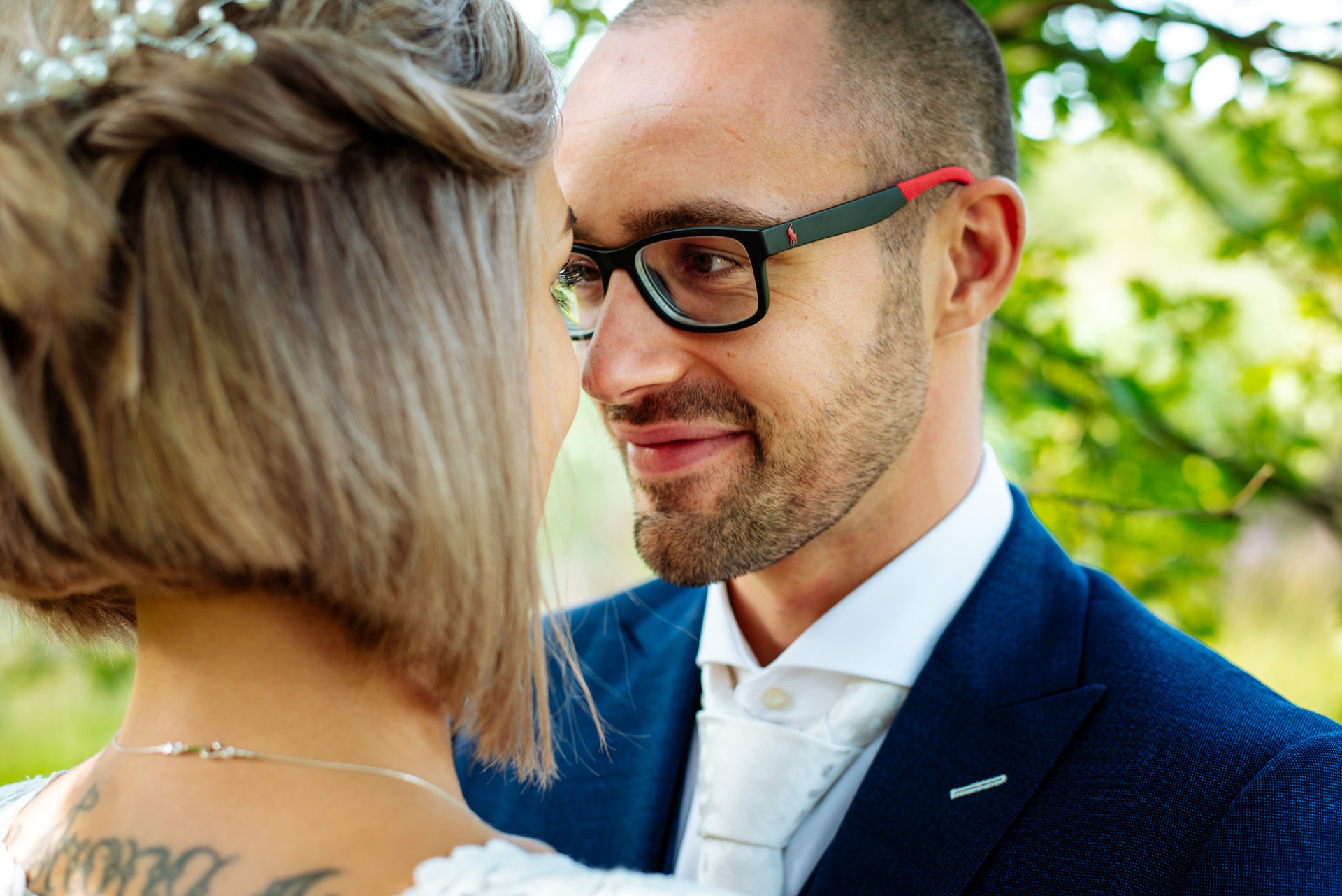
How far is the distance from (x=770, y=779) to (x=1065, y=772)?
1.88 feet

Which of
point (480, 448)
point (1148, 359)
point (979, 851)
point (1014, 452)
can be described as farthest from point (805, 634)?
point (1148, 359)

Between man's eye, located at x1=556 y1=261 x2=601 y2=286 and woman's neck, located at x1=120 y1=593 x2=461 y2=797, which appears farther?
man's eye, located at x1=556 y1=261 x2=601 y2=286

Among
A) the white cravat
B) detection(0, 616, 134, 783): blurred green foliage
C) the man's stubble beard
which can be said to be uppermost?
the man's stubble beard

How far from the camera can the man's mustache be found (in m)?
2.21

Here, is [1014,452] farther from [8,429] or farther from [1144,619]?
[8,429]

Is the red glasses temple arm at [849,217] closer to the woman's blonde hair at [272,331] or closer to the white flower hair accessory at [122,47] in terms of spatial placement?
A: the woman's blonde hair at [272,331]

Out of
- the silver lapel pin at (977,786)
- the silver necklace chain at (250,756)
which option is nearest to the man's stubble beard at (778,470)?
the silver lapel pin at (977,786)

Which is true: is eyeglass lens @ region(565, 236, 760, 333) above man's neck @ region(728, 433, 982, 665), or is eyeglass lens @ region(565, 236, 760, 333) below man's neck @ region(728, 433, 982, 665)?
above

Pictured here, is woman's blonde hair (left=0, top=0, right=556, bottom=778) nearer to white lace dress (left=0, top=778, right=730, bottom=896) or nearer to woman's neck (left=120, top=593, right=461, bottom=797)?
woman's neck (left=120, top=593, right=461, bottom=797)

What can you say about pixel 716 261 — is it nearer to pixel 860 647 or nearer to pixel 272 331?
pixel 860 647

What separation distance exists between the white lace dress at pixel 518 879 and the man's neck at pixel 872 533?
4.15ft

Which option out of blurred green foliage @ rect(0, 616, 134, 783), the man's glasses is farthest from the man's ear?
blurred green foliage @ rect(0, 616, 134, 783)

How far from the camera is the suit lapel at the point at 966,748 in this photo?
5.94 ft

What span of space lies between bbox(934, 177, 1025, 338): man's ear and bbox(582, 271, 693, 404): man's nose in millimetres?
698
